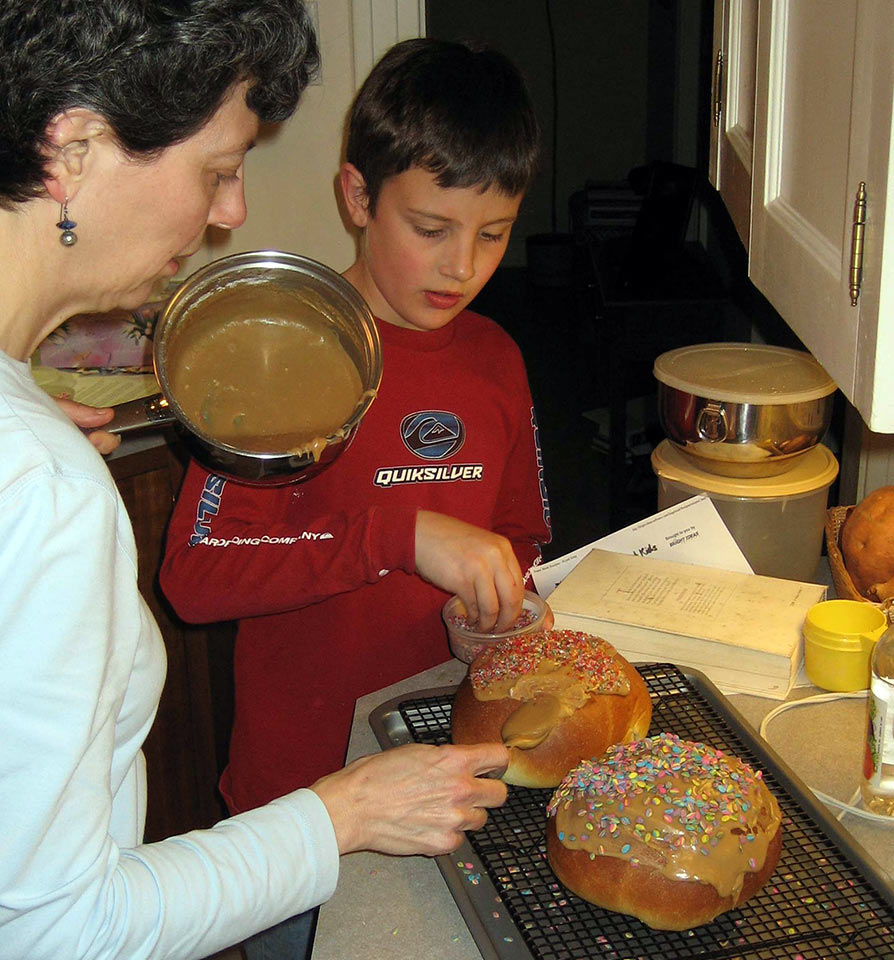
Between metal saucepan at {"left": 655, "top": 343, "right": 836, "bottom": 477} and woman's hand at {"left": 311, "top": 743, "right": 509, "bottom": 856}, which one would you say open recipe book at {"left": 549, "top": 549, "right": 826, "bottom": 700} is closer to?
metal saucepan at {"left": 655, "top": 343, "right": 836, "bottom": 477}

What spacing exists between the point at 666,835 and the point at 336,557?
519 millimetres

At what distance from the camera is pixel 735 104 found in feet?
4.83

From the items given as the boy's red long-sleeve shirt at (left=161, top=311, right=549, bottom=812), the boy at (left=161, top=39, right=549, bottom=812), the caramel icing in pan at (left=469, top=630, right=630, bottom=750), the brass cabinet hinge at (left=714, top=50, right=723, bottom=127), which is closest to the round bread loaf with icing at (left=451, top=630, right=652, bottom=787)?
the caramel icing in pan at (left=469, top=630, right=630, bottom=750)

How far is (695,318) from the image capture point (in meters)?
3.16

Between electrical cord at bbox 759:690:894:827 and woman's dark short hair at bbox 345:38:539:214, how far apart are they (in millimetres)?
704

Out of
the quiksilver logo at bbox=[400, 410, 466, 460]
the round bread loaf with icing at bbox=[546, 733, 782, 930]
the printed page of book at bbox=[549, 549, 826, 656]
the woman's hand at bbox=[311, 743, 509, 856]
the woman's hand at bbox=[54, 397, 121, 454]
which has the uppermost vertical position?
the woman's hand at bbox=[54, 397, 121, 454]

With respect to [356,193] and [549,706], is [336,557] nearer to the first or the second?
[549,706]

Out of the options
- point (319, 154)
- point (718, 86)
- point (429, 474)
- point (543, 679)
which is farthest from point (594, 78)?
point (543, 679)

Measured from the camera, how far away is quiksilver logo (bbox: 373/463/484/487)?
4.74 ft

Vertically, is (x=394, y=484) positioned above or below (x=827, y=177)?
below

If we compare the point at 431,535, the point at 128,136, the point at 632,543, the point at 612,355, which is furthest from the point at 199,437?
the point at 612,355

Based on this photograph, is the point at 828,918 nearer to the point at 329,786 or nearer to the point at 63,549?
the point at 329,786

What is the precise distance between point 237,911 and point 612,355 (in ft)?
8.57

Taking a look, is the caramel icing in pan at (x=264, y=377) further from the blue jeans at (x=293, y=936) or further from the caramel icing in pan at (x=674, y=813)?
the blue jeans at (x=293, y=936)
